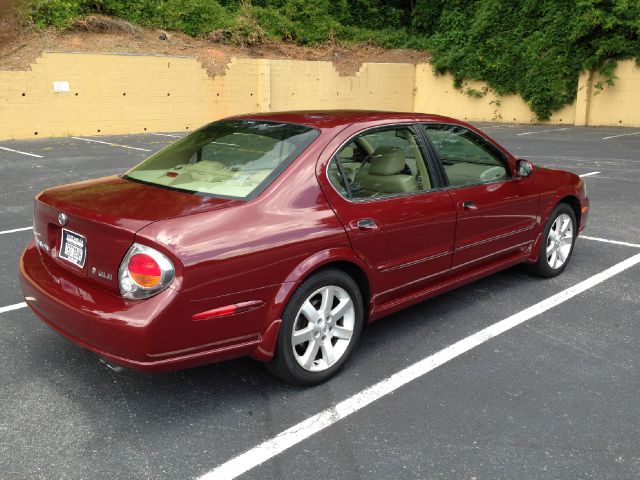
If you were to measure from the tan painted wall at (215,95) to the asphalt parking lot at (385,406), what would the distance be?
596 inches

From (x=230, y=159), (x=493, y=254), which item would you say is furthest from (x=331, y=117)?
(x=493, y=254)

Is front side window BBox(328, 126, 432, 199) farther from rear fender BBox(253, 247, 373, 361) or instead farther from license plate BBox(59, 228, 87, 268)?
license plate BBox(59, 228, 87, 268)

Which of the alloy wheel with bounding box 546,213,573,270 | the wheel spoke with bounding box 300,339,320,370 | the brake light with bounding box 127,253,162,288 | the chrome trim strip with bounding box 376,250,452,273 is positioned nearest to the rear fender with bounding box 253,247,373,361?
the wheel spoke with bounding box 300,339,320,370

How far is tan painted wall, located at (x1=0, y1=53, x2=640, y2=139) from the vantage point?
1809cm

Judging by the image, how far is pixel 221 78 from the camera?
2206 centimetres

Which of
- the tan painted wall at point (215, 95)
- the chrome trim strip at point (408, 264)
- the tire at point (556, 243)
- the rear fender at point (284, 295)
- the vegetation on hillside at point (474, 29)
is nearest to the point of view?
the rear fender at point (284, 295)

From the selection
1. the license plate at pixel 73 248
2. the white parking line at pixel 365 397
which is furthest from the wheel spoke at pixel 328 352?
the license plate at pixel 73 248

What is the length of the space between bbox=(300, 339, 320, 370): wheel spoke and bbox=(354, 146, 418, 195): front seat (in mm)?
1033

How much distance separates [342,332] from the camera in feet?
11.4

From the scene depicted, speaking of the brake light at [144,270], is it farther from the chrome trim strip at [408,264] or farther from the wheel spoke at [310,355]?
the chrome trim strip at [408,264]

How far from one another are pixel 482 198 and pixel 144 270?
2515 mm

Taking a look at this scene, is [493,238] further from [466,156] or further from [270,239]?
[270,239]

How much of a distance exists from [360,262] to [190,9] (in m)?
22.0

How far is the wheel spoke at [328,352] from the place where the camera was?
340 centimetres
